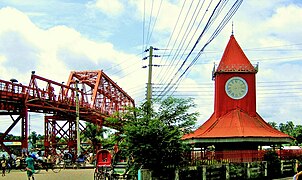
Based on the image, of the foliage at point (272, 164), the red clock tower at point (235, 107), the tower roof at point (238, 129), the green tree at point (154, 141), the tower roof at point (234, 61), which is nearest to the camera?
the green tree at point (154, 141)

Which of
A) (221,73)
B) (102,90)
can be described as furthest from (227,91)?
(102,90)

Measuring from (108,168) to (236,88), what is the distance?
14.2 metres

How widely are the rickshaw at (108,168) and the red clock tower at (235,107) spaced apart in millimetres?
8632

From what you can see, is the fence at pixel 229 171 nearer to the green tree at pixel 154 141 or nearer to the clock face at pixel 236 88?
the green tree at pixel 154 141

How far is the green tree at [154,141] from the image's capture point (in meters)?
21.5

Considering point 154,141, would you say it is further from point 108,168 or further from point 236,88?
point 236,88

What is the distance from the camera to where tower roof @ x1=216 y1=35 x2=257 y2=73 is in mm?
34250

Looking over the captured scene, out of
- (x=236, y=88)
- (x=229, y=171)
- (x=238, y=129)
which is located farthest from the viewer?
(x=236, y=88)

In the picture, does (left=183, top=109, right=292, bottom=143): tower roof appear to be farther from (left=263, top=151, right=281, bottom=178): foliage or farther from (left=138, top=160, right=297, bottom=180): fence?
(left=138, top=160, right=297, bottom=180): fence

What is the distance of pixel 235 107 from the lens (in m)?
34.3

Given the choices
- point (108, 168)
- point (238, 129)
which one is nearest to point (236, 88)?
point (238, 129)

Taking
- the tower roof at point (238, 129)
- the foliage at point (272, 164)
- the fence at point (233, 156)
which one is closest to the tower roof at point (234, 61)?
the tower roof at point (238, 129)

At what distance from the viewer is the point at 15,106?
47594mm

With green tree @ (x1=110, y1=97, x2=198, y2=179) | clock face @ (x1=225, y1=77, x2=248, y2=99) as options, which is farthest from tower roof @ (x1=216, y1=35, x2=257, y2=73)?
green tree @ (x1=110, y1=97, x2=198, y2=179)
